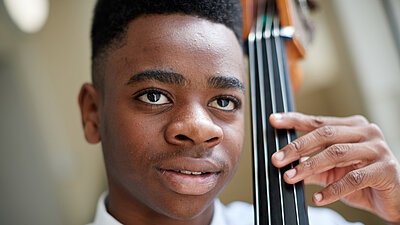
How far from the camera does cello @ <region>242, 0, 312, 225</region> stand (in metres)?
0.69

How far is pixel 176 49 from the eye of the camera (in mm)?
707

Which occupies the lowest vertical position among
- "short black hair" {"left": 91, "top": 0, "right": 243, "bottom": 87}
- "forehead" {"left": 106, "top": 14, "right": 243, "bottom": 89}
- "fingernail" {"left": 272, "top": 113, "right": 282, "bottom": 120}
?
"fingernail" {"left": 272, "top": 113, "right": 282, "bottom": 120}

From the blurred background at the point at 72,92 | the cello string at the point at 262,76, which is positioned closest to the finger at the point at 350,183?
the cello string at the point at 262,76

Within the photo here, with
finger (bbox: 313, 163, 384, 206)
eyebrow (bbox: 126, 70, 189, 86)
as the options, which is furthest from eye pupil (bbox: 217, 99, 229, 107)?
finger (bbox: 313, 163, 384, 206)

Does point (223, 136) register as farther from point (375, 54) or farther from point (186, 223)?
point (375, 54)

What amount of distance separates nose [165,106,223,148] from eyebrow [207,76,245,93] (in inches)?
2.7

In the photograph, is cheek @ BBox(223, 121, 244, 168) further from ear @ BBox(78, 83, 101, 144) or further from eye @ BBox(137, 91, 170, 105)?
ear @ BBox(78, 83, 101, 144)

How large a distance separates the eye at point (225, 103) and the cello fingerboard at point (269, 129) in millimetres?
73

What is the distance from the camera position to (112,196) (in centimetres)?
83

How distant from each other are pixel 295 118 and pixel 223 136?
0.60ft

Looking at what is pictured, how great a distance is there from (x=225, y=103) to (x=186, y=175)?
193 mm

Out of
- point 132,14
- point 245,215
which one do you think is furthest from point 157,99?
point 245,215

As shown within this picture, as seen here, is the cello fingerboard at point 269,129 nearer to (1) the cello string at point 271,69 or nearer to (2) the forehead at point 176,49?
(1) the cello string at point 271,69

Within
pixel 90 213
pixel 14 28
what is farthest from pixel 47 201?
pixel 14 28
